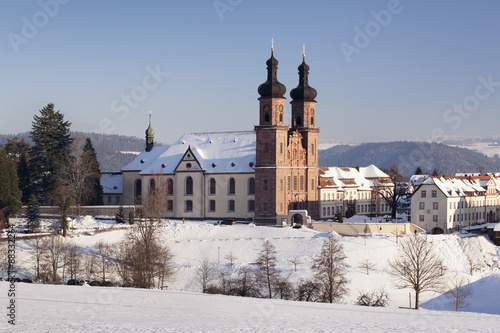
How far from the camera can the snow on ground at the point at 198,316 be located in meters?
24.7

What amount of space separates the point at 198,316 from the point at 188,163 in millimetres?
54963

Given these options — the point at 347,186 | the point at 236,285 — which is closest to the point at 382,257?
the point at 236,285

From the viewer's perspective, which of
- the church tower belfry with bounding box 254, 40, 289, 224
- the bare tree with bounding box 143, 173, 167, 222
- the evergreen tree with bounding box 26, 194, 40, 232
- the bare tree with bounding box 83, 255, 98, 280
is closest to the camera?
the bare tree with bounding box 83, 255, 98, 280

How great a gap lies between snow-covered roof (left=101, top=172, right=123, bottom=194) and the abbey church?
4.14m

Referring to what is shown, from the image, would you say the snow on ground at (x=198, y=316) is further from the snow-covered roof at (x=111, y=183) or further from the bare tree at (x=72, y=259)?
the snow-covered roof at (x=111, y=183)

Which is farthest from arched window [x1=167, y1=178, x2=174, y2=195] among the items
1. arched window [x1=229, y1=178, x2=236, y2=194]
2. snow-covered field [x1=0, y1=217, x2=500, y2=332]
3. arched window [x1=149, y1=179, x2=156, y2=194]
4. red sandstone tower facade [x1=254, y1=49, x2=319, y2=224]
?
red sandstone tower facade [x1=254, y1=49, x2=319, y2=224]

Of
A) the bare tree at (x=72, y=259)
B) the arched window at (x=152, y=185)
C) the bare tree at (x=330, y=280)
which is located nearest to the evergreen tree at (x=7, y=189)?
the bare tree at (x=72, y=259)

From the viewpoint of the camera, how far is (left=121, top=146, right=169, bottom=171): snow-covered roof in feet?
291

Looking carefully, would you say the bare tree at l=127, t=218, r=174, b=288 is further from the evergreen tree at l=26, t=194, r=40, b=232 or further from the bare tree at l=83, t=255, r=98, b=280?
the evergreen tree at l=26, t=194, r=40, b=232

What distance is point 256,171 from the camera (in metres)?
77.7

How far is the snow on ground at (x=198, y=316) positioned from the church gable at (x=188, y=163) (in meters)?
45.5

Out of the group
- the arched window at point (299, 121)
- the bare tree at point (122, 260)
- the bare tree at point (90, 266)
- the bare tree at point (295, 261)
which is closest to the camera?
the bare tree at point (122, 260)

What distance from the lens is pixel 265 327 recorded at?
2512cm

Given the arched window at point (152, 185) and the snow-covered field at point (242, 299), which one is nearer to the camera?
the snow-covered field at point (242, 299)
